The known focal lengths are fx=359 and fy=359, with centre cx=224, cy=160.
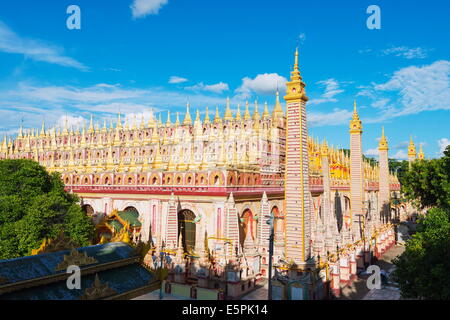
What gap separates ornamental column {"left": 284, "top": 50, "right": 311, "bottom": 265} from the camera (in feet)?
79.0

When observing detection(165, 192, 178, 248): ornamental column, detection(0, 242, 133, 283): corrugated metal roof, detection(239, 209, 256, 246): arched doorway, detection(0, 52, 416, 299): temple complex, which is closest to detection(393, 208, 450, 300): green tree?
detection(0, 52, 416, 299): temple complex

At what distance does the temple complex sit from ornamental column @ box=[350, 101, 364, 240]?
113 millimetres

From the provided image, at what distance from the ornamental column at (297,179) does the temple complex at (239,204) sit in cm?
7

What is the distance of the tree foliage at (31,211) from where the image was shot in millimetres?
26281

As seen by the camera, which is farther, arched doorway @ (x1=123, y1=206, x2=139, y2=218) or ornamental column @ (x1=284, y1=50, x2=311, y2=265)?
arched doorway @ (x1=123, y1=206, x2=139, y2=218)

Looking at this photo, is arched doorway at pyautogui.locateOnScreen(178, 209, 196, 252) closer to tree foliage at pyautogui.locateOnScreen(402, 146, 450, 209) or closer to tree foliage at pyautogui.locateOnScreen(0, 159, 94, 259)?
tree foliage at pyautogui.locateOnScreen(0, 159, 94, 259)

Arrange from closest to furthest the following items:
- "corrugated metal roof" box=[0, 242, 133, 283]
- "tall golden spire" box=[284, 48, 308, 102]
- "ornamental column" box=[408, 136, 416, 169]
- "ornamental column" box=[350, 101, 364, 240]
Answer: "corrugated metal roof" box=[0, 242, 133, 283] < "tall golden spire" box=[284, 48, 308, 102] < "ornamental column" box=[350, 101, 364, 240] < "ornamental column" box=[408, 136, 416, 169]

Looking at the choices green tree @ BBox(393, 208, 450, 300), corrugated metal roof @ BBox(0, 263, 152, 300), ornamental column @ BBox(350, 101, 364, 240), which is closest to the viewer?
corrugated metal roof @ BBox(0, 263, 152, 300)

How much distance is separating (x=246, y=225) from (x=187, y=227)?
5.90 metres

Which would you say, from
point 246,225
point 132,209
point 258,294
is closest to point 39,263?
point 258,294

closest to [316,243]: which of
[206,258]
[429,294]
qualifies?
[206,258]

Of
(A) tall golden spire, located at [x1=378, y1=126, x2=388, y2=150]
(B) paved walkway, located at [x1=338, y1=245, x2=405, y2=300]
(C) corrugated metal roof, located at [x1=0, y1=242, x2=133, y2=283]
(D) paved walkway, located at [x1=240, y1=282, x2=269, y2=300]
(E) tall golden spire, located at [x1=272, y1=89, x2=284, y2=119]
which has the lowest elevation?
(B) paved walkway, located at [x1=338, y1=245, x2=405, y2=300]

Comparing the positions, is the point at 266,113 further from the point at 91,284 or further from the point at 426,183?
the point at 91,284

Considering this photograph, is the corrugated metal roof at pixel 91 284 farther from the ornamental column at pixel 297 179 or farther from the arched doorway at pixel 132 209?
the arched doorway at pixel 132 209
